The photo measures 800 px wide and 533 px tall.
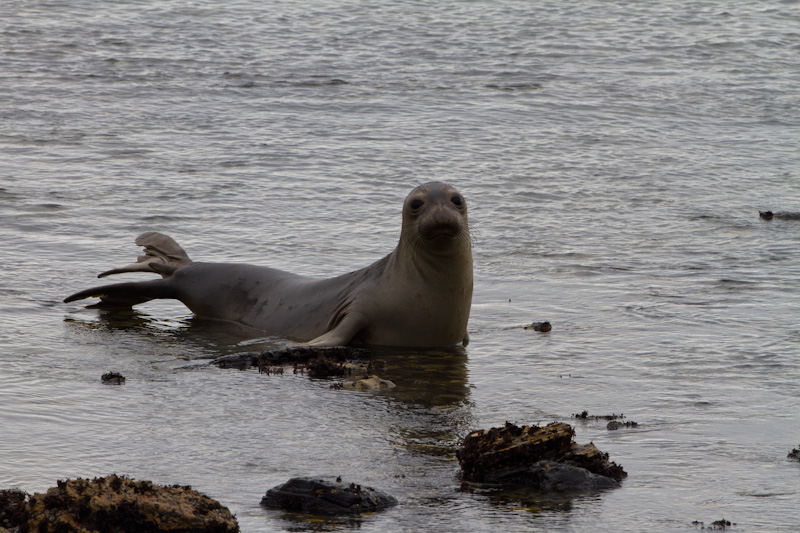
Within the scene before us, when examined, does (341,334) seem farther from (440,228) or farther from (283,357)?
(440,228)

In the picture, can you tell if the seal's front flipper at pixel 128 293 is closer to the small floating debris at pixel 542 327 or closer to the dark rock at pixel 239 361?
the dark rock at pixel 239 361

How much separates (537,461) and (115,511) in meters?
1.68

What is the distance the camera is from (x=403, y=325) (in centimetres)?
736

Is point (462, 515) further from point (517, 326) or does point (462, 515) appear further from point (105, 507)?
point (517, 326)

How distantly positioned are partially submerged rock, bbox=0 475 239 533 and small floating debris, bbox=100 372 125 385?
225cm

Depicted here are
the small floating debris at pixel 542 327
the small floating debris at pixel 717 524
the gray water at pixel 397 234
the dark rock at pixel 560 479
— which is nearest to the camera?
the small floating debris at pixel 717 524

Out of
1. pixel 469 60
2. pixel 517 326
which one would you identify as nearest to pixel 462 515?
pixel 517 326

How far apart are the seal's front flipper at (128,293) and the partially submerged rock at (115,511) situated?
4163 millimetres

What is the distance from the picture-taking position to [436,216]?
23.1ft

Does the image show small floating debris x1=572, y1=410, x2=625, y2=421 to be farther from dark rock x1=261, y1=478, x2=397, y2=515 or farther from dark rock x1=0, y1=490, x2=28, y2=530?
dark rock x1=0, y1=490, x2=28, y2=530

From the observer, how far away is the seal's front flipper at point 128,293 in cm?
802

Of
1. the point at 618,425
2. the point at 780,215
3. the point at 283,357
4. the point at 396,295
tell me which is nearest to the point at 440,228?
the point at 396,295

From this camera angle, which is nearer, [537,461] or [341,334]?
[537,461]

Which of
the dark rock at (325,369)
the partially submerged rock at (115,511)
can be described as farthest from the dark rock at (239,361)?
the partially submerged rock at (115,511)
